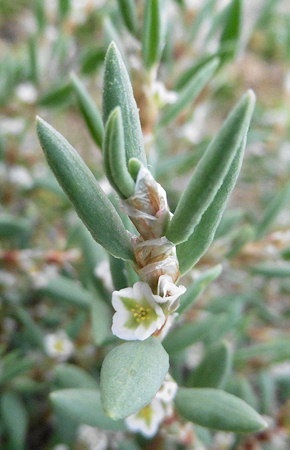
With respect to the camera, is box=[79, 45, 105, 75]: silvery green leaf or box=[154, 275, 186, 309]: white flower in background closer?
box=[154, 275, 186, 309]: white flower in background

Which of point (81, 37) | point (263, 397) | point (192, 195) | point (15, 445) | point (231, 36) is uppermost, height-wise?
point (192, 195)

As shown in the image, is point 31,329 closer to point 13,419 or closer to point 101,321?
point 13,419

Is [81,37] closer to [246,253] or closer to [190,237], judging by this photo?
[246,253]

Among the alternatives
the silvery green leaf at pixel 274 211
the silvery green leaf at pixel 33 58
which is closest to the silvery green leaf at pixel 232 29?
the silvery green leaf at pixel 274 211

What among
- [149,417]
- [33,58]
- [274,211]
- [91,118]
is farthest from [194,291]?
[33,58]

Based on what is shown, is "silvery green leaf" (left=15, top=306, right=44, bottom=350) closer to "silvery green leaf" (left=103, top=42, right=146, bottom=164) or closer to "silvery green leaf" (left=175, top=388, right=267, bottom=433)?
"silvery green leaf" (left=175, top=388, right=267, bottom=433)

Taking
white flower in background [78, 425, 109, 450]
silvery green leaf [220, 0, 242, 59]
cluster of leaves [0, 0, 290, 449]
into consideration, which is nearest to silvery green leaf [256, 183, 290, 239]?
cluster of leaves [0, 0, 290, 449]

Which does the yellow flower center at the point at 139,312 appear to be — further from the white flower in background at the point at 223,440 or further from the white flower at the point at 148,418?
the white flower in background at the point at 223,440

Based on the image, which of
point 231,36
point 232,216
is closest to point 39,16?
point 231,36
